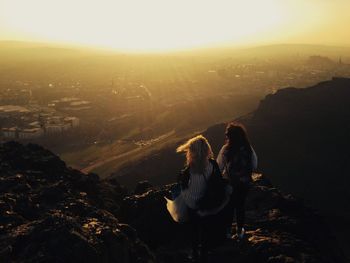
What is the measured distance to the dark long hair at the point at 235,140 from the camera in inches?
282

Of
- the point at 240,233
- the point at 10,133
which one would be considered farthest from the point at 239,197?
the point at 10,133

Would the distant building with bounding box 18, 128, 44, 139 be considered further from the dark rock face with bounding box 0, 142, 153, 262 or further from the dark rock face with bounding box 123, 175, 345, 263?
the dark rock face with bounding box 123, 175, 345, 263

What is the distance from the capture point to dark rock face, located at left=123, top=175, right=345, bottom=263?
24.9ft

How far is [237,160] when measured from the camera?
24.1 feet

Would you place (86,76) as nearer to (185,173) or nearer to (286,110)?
(286,110)

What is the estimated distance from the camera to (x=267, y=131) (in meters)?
40.4

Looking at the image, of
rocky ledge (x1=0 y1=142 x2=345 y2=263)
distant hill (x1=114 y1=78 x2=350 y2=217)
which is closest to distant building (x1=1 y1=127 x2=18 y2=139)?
distant hill (x1=114 y1=78 x2=350 y2=217)

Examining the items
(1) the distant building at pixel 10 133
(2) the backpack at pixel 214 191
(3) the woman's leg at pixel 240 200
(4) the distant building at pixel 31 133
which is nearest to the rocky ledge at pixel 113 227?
(3) the woman's leg at pixel 240 200

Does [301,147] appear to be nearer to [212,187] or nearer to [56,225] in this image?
[212,187]

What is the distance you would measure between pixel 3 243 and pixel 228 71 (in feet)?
549

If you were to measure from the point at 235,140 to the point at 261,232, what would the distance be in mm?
2432

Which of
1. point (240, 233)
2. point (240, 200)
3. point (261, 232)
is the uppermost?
point (240, 200)

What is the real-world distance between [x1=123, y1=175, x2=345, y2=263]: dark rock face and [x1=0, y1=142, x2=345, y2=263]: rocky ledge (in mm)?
18

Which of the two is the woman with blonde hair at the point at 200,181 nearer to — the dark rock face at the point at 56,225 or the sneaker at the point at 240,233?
the dark rock face at the point at 56,225
